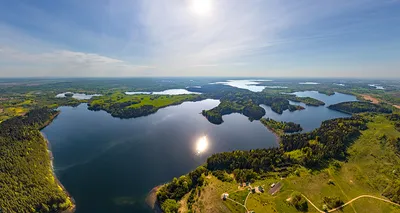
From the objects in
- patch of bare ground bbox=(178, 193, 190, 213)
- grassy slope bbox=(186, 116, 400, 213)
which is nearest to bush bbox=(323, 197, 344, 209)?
grassy slope bbox=(186, 116, 400, 213)

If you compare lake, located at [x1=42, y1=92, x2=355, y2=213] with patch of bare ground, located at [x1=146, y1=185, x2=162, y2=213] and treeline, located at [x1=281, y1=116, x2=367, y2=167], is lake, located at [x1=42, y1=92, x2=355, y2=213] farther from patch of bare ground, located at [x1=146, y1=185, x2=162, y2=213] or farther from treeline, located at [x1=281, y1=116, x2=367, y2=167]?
treeline, located at [x1=281, y1=116, x2=367, y2=167]

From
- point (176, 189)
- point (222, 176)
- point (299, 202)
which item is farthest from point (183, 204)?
point (299, 202)

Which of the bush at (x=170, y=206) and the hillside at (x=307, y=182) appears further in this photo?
the hillside at (x=307, y=182)

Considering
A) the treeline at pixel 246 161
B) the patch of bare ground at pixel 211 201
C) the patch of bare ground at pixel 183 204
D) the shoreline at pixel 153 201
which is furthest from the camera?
the treeline at pixel 246 161

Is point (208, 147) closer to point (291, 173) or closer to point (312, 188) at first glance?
point (291, 173)

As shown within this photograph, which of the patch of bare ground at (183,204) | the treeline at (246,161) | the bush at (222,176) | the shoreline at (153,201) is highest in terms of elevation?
the treeline at (246,161)

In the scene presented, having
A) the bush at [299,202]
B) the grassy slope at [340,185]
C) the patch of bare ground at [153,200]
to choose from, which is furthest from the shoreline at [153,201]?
the bush at [299,202]

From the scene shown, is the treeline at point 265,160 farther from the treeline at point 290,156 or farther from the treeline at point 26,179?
the treeline at point 26,179
